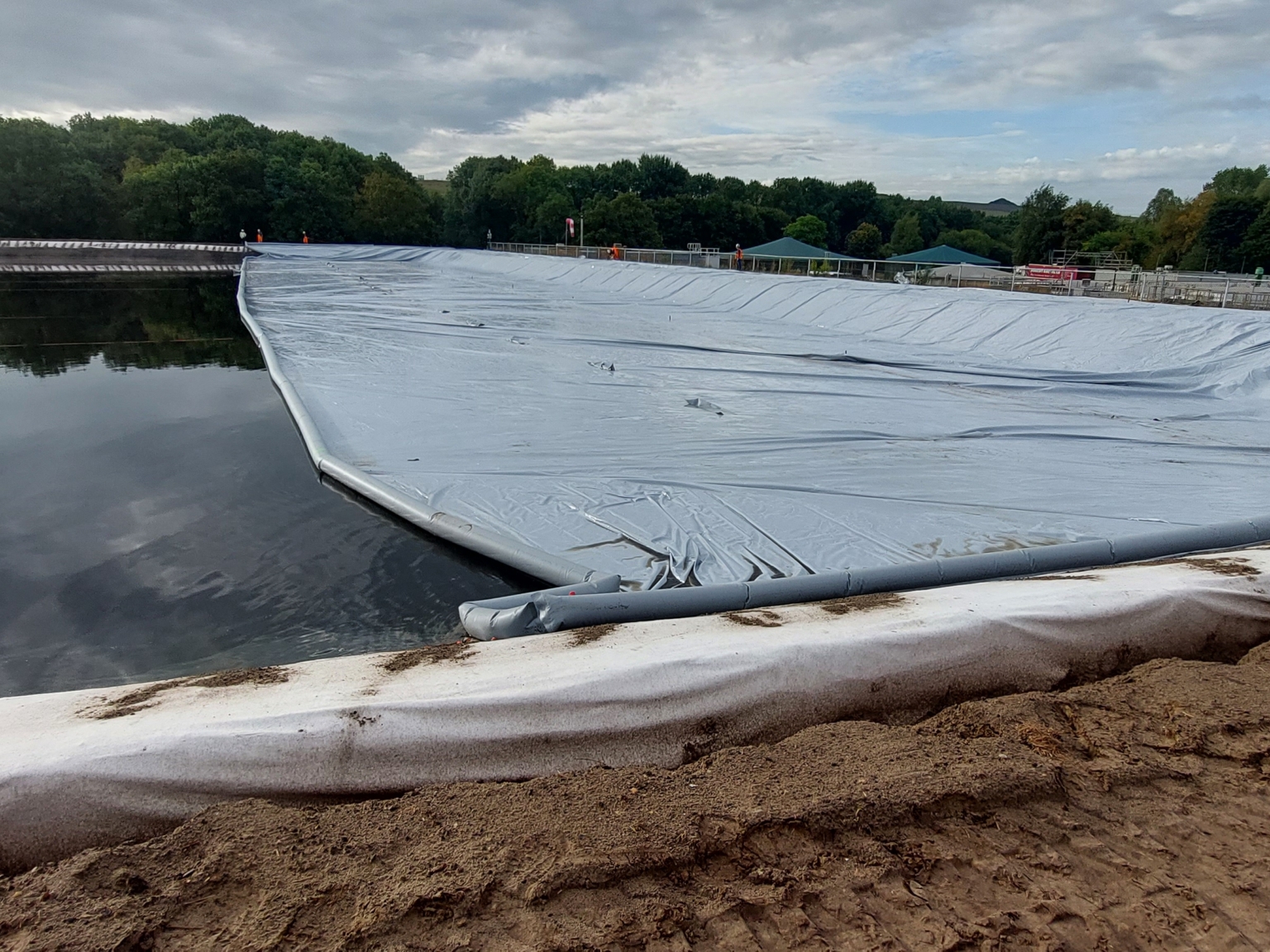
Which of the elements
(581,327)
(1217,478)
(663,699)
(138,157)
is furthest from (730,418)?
(138,157)

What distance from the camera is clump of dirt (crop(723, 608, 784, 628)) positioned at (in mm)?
2414

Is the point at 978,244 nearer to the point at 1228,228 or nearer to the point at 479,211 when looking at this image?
the point at 1228,228

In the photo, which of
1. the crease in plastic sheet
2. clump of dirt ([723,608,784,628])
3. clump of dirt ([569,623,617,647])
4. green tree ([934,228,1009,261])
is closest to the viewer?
clump of dirt ([569,623,617,647])

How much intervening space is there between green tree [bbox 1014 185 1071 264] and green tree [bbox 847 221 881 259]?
1309 centimetres

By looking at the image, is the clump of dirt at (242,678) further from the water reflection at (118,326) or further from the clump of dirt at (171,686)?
the water reflection at (118,326)

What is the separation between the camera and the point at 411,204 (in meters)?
41.4

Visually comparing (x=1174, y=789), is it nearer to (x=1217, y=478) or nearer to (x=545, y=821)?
(x=545, y=821)

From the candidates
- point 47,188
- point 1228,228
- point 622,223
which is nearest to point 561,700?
point 622,223

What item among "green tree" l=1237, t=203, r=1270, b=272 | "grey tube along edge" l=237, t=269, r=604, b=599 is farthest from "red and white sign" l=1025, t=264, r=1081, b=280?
"green tree" l=1237, t=203, r=1270, b=272

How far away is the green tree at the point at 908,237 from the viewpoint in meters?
62.0

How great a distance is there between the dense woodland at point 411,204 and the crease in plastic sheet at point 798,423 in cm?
2922

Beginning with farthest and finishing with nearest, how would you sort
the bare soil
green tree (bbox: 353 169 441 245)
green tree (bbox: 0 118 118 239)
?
green tree (bbox: 353 169 441 245), green tree (bbox: 0 118 118 239), the bare soil

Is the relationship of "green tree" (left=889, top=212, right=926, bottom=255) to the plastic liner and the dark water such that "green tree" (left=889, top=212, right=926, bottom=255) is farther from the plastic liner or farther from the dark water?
the dark water

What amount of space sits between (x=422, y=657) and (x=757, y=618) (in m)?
1.13
